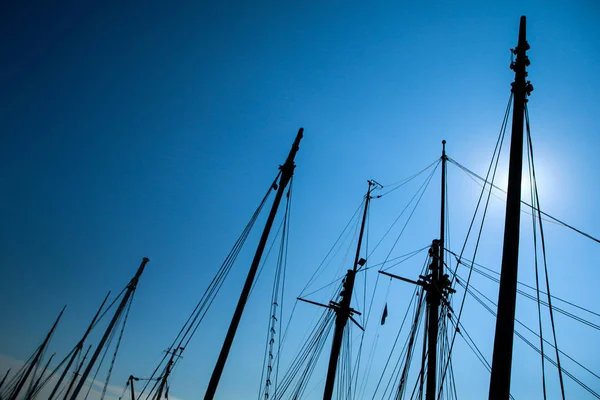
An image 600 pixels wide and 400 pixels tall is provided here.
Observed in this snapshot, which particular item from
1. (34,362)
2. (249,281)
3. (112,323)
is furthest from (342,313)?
(34,362)

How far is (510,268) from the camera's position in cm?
619

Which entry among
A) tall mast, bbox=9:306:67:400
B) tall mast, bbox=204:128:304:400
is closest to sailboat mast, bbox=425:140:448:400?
tall mast, bbox=204:128:304:400

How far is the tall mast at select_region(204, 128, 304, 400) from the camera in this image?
35.2 feet

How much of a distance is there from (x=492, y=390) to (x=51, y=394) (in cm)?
3738

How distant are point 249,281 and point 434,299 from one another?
14.4m

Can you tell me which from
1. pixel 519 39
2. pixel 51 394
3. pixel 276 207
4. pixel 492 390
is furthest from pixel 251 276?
pixel 51 394

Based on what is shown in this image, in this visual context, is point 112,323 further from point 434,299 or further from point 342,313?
point 434,299

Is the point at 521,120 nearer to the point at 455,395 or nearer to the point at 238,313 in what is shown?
the point at 238,313

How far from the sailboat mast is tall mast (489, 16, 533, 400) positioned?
13.7 metres

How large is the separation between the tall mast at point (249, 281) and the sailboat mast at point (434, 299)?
11.8 meters

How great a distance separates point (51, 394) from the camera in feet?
94.4

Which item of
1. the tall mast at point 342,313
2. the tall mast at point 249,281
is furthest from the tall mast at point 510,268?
the tall mast at point 342,313

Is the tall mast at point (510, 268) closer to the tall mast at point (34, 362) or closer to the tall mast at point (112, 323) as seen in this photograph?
the tall mast at point (112, 323)

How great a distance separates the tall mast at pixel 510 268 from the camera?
539 cm
